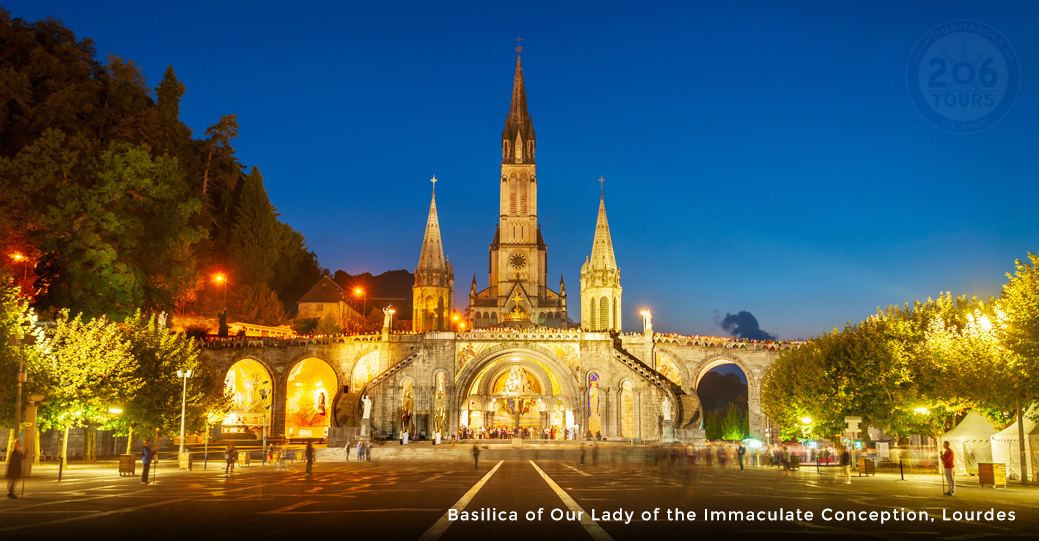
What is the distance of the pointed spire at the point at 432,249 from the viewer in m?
76.7

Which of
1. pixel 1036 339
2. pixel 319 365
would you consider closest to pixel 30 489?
pixel 1036 339

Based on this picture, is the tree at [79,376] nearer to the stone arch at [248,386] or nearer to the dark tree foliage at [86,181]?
the dark tree foliage at [86,181]

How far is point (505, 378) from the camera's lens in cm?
5909

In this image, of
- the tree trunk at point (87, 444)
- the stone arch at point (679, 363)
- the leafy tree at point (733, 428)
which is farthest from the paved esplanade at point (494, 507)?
the leafy tree at point (733, 428)

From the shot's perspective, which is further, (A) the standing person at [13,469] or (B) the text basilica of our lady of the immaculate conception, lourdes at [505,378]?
(B) the text basilica of our lady of the immaculate conception, lourdes at [505,378]

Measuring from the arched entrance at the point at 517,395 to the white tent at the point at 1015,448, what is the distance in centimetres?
3244

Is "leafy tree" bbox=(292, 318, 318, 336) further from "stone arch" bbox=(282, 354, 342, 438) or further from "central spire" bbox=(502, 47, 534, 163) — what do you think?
"central spire" bbox=(502, 47, 534, 163)

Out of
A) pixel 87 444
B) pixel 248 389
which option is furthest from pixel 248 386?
pixel 87 444

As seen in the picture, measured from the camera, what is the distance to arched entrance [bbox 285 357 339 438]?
216 ft

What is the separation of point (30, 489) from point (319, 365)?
46.6 metres

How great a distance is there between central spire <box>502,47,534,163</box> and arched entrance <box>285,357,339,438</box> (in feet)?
134

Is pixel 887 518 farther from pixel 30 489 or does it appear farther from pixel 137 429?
pixel 137 429

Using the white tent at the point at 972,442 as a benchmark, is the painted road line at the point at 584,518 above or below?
below

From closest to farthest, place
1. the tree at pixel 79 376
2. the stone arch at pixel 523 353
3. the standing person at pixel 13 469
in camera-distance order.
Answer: the standing person at pixel 13 469 → the tree at pixel 79 376 → the stone arch at pixel 523 353
